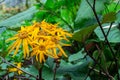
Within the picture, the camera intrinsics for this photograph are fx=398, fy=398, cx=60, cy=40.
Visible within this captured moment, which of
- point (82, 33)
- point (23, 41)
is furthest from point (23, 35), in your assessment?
point (82, 33)

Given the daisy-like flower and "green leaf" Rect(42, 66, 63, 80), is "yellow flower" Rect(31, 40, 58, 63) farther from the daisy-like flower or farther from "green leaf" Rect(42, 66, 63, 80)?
"green leaf" Rect(42, 66, 63, 80)

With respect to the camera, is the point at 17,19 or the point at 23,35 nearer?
the point at 23,35

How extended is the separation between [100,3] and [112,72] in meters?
0.25

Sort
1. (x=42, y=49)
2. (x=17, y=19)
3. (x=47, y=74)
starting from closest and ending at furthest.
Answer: (x=42, y=49)
(x=47, y=74)
(x=17, y=19)

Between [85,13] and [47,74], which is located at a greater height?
[85,13]

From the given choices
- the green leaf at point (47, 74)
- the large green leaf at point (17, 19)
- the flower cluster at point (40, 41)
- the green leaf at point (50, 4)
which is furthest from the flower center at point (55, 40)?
the green leaf at point (50, 4)

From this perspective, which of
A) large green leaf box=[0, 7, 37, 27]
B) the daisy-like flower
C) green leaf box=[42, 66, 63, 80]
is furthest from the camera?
large green leaf box=[0, 7, 37, 27]

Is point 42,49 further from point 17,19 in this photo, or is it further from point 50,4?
point 50,4

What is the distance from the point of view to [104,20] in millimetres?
917

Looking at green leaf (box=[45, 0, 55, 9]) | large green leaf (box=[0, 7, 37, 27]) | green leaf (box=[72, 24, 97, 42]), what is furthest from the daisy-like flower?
green leaf (box=[45, 0, 55, 9])

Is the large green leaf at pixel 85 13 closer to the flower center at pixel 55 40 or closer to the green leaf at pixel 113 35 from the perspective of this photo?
the green leaf at pixel 113 35

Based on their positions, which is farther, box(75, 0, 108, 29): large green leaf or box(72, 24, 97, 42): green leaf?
box(75, 0, 108, 29): large green leaf

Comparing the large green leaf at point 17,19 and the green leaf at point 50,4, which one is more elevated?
the green leaf at point 50,4

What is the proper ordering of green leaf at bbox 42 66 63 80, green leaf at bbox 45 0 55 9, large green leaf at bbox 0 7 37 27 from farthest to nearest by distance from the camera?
green leaf at bbox 45 0 55 9, large green leaf at bbox 0 7 37 27, green leaf at bbox 42 66 63 80
